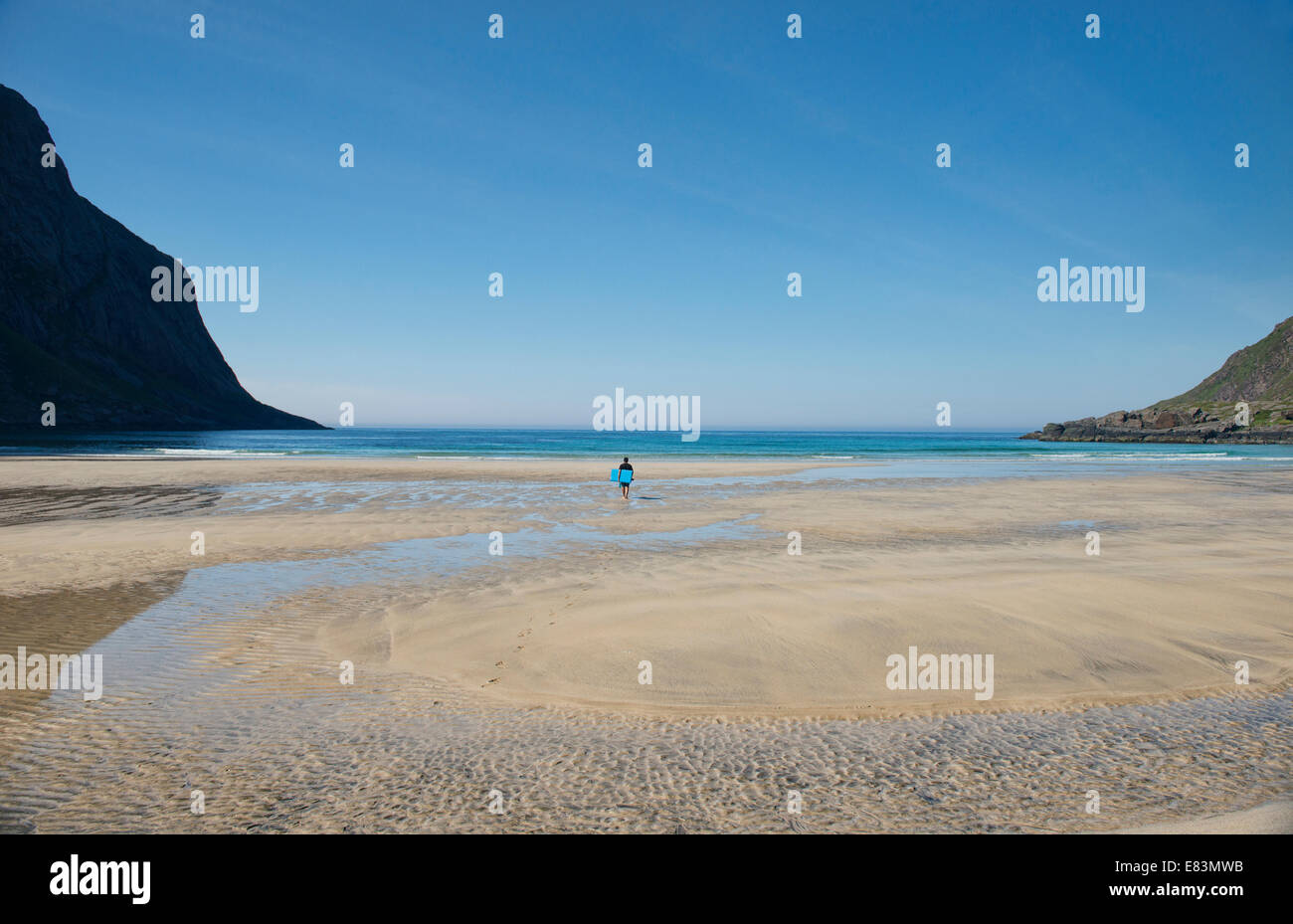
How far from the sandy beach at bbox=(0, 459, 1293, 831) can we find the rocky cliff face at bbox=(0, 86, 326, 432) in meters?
123

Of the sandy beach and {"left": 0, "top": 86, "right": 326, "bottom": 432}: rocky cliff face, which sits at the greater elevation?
{"left": 0, "top": 86, "right": 326, "bottom": 432}: rocky cliff face

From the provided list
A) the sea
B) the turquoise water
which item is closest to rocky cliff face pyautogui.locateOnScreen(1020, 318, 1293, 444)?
the turquoise water

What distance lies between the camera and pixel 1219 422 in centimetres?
11238

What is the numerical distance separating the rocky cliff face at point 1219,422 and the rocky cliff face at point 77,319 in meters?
184

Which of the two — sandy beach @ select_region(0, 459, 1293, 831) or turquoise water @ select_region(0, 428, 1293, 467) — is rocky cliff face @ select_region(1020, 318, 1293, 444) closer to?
turquoise water @ select_region(0, 428, 1293, 467)

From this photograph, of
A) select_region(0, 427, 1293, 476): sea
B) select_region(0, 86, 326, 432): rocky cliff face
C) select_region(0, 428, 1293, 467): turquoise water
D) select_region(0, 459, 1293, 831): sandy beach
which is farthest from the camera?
select_region(0, 86, 326, 432): rocky cliff face

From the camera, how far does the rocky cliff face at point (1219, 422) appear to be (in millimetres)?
107312

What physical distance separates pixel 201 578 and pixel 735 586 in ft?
32.9

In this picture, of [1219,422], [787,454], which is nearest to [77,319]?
[787,454]

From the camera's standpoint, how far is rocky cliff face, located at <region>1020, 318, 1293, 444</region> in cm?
10731

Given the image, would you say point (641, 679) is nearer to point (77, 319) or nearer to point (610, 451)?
point (610, 451)

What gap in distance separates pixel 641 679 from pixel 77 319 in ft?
579
